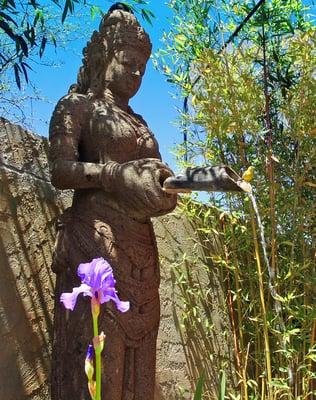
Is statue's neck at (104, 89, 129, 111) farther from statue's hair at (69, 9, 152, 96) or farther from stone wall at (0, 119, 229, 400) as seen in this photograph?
stone wall at (0, 119, 229, 400)

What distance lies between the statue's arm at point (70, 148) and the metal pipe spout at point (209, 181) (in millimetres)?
245

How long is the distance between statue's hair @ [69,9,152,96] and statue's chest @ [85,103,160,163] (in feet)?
0.47

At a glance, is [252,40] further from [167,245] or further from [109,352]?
[109,352]

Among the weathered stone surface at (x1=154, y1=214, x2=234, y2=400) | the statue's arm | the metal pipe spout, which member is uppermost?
the statue's arm

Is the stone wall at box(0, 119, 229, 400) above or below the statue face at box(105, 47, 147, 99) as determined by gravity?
below

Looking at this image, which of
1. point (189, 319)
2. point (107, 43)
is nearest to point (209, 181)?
point (107, 43)

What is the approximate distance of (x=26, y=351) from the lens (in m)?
2.11

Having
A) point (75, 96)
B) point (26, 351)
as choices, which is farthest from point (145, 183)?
point (26, 351)

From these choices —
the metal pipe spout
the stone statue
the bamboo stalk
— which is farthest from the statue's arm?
the bamboo stalk

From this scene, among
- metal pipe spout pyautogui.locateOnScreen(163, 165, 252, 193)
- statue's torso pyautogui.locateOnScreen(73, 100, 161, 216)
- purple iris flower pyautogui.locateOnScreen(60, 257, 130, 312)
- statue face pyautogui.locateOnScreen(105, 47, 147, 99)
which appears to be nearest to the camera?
purple iris flower pyautogui.locateOnScreen(60, 257, 130, 312)

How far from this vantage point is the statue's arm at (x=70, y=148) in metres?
1.81

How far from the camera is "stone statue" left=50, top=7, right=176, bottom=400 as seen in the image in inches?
68.1

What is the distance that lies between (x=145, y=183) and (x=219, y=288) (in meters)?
1.79

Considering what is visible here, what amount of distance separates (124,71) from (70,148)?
0.36 meters
